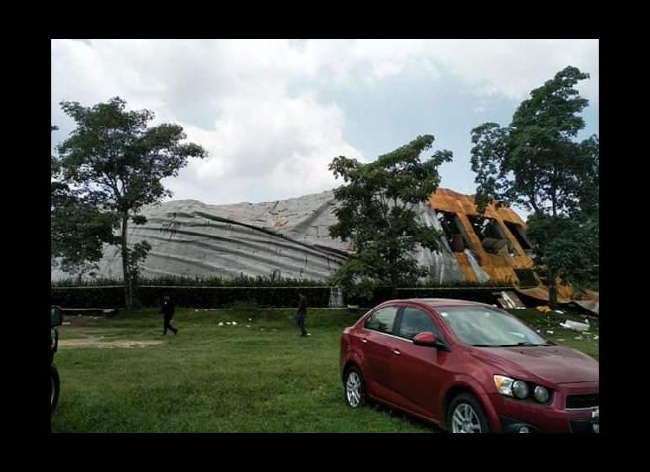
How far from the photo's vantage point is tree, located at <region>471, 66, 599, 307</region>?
22.0 m

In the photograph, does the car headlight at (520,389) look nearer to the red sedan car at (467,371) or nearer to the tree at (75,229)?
the red sedan car at (467,371)

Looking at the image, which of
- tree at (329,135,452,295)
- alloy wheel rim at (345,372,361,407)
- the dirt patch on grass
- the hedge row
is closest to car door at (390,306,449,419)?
alloy wheel rim at (345,372,361,407)

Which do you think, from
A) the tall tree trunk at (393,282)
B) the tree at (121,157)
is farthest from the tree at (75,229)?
the tall tree trunk at (393,282)

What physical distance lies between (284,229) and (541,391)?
25625 millimetres

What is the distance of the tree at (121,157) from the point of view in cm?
2250

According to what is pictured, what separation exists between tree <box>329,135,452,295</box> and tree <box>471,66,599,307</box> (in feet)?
9.90

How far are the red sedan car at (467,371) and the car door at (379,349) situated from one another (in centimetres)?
1

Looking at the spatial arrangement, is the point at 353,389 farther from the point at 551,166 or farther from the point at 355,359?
the point at 551,166

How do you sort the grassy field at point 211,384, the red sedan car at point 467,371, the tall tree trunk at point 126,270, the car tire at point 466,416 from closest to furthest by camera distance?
the red sedan car at point 467,371 < the car tire at point 466,416 < the grassy field at point 211,384 < the tall tree trunk at point 126,270

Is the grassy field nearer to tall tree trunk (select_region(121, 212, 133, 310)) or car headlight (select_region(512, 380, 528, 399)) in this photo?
car headlight (select_region(512, 380, 528, 399))

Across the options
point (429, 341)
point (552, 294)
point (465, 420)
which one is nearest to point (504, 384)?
point (465, 420)

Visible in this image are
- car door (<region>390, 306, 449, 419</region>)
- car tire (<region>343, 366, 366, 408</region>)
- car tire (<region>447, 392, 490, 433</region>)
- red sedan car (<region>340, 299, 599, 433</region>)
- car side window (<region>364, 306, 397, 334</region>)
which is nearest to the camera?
red sedan car (<region>340, 299, 599, 433</region>)
